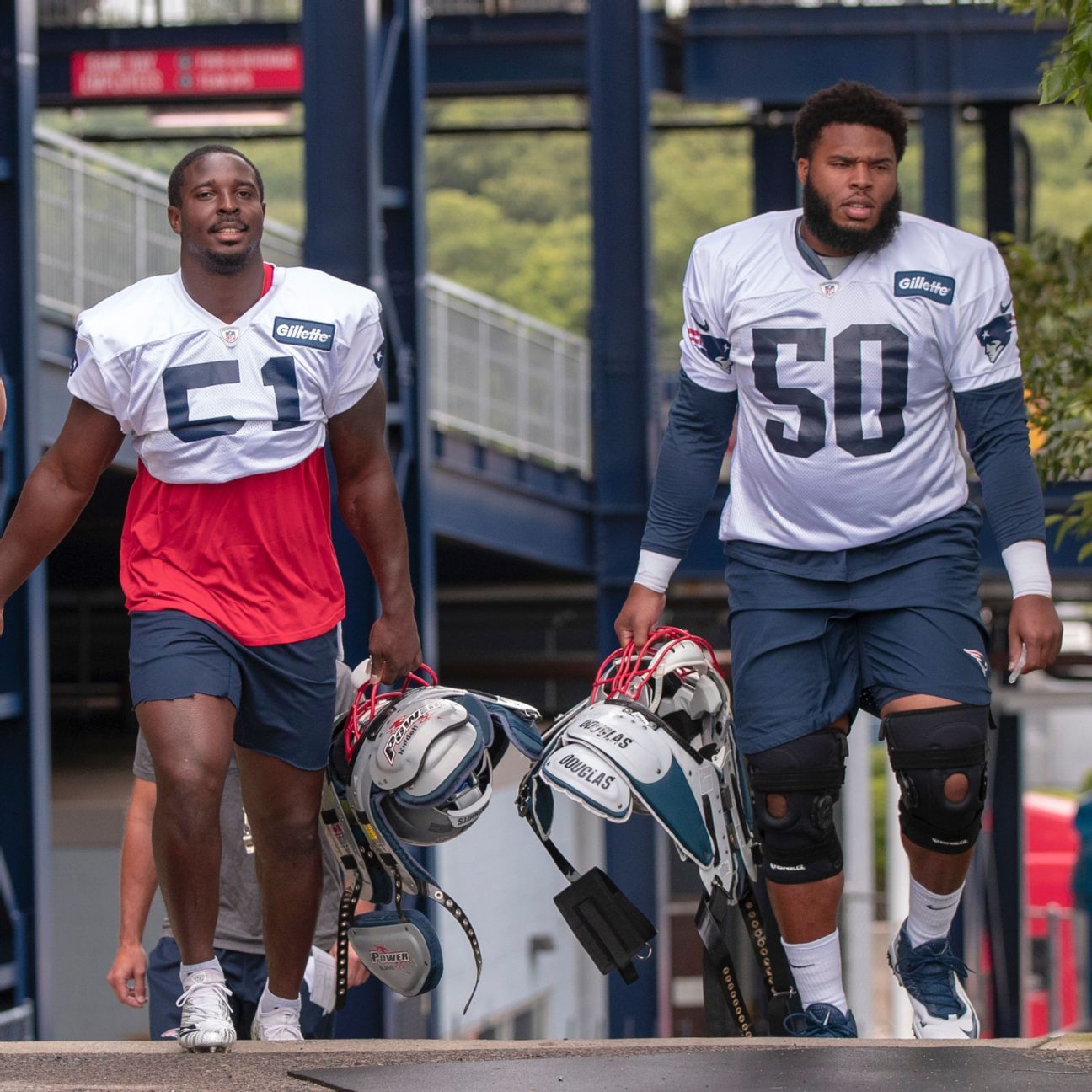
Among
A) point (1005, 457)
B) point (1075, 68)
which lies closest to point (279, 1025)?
point (1005, 457)

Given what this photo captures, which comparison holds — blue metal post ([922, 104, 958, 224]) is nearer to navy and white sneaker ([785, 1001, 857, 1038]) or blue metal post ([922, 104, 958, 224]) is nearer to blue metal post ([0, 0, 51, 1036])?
blue metal post ([0, 0, 51, 1036])

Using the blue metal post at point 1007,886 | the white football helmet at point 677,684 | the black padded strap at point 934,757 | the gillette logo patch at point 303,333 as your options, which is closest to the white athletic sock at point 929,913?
the black padded strap at point 934,757

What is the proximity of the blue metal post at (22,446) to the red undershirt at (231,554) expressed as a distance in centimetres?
651

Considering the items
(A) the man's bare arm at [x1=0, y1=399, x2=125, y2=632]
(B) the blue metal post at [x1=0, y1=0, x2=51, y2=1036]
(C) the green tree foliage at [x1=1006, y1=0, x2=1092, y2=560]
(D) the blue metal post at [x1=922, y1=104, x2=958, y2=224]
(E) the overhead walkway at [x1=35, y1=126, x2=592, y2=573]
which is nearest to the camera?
(A) the man's bare arm at [x1=0, y1=399, x2=125, y2=632]

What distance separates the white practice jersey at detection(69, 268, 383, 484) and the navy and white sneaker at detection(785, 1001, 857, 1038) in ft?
5.65

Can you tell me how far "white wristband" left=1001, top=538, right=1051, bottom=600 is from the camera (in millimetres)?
4348

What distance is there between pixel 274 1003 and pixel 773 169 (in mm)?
13926

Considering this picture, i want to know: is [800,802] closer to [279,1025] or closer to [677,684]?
[677,684]

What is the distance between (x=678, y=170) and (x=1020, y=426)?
5139 cm

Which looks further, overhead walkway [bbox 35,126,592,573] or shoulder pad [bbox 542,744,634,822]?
overhead walkway [bbox 35,126,592,573]

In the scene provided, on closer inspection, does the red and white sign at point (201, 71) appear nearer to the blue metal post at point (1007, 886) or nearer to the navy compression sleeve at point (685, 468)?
the blue metal post at point (1007, 886)

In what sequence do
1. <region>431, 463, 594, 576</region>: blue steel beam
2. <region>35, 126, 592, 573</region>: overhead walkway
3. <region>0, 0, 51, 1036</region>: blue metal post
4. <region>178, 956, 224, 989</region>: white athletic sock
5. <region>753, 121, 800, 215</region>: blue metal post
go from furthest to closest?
<region>753, 121, 800, 215</region>: blue metal post < <region>431, 463, 594, 576</region>: blue steel beam < <region>35, 126, 592, 573</region>: overhead walkway < <region>0, 0, 51, 1036</region>: blue metal post < <region>178, 956, 224, 989</region>: white athletic sock

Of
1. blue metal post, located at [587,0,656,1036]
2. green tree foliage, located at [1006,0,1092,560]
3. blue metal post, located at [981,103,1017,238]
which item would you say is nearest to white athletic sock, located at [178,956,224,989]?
green tree foliage, located at [1006,0,1092,560]

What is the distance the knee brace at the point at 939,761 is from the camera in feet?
14.0
